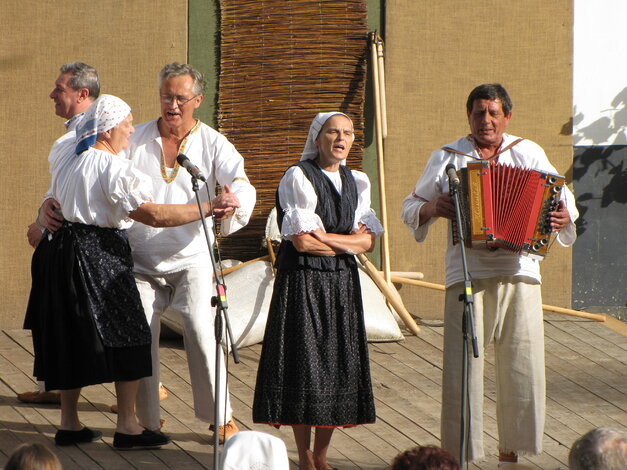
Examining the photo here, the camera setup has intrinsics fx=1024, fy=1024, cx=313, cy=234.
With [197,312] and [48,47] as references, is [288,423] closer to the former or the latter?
[197,312]

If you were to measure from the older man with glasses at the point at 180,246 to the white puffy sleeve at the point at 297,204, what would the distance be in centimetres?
41

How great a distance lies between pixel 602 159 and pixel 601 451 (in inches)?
193

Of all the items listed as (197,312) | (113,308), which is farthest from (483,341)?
(113,308)

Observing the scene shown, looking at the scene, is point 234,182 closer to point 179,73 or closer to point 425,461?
point 179,73

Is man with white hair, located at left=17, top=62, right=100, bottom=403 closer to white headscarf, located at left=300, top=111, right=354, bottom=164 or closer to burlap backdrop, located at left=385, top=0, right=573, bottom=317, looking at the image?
white headscarf, located at left=300, top=111, right=354, bottom=164

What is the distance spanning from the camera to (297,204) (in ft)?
14.4

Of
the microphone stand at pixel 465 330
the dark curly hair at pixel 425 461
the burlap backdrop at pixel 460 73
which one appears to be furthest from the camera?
the burlap backdrop at pixel 460 73

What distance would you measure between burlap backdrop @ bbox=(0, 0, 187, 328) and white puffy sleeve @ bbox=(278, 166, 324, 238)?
2.71 m

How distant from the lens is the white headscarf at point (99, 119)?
14.6 feet

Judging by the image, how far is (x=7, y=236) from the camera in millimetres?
6844

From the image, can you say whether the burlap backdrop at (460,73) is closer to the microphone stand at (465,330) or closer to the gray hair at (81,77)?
the gray hair at (81,77)

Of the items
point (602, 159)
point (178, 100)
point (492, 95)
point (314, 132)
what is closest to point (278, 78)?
point (178, 100)

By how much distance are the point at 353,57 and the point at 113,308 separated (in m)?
3.10

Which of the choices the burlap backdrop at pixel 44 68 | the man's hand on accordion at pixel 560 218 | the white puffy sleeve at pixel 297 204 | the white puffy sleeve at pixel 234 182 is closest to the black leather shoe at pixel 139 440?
the white puffy sleeve at pixel 234 182
